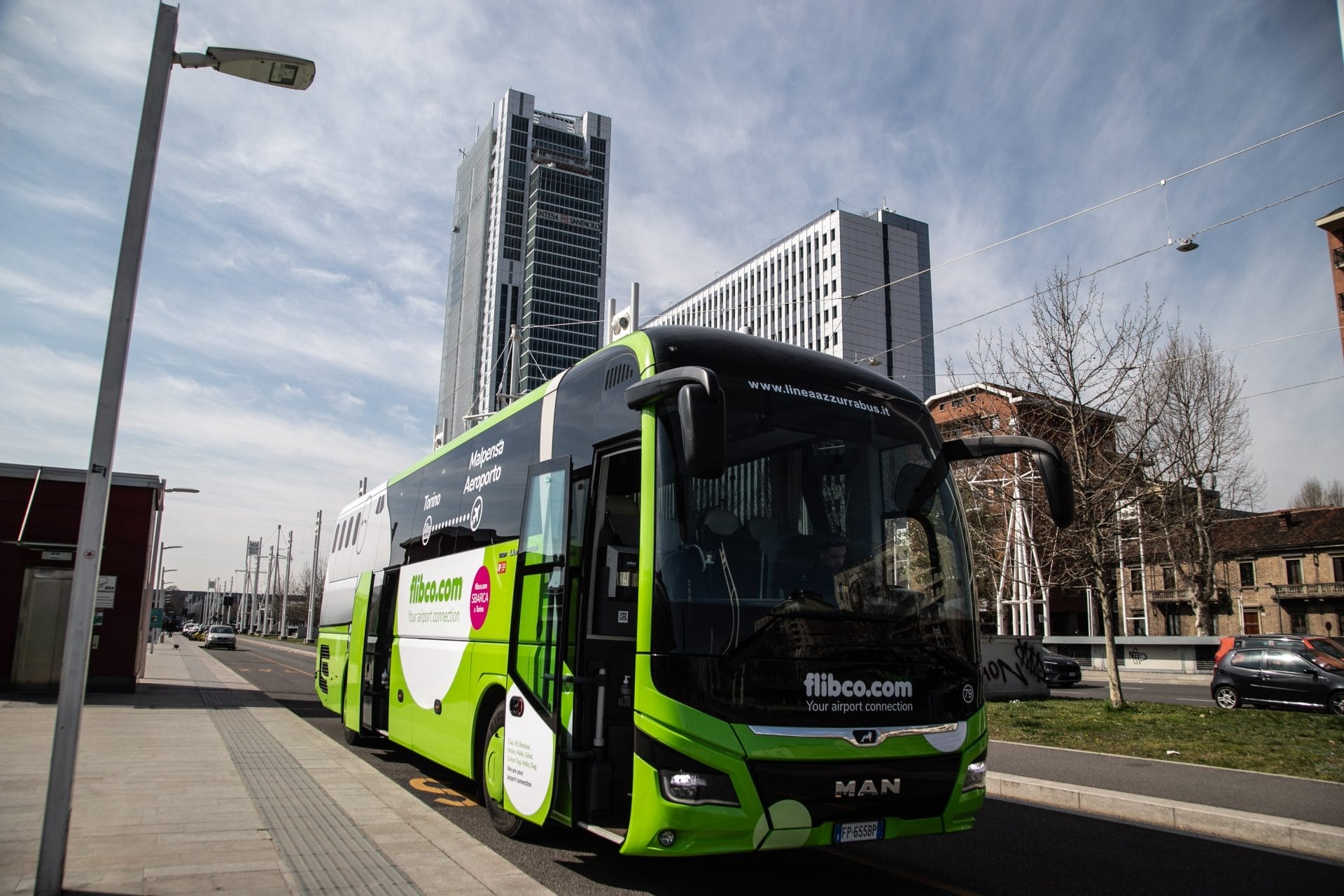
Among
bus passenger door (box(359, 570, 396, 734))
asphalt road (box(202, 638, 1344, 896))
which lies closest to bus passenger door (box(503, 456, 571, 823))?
asphalt road (box(202, 638, 1344, 896))

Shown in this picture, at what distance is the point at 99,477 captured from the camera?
538 cm

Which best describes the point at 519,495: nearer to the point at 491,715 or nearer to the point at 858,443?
the point at 491,715

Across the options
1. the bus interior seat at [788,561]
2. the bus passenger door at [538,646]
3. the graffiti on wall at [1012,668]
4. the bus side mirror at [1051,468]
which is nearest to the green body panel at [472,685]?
the bus passenger door at [538,646]

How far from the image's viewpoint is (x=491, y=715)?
23.8 ft

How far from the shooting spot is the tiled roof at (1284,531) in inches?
2223

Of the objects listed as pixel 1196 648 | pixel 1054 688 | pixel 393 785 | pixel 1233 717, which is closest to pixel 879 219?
pixel 1196 648

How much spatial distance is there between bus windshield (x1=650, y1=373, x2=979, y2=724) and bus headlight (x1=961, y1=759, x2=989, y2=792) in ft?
1.11

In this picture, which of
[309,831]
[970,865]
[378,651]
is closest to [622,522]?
[970,865]

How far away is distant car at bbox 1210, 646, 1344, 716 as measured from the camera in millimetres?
17375

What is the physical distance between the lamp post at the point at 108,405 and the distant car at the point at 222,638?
184 feet

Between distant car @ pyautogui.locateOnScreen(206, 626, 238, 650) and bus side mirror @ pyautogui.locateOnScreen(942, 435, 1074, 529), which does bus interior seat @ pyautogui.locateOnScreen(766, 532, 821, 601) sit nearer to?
bus side mirror @ pyautogui.locateOnScreen(942, 435, 1074, 529)

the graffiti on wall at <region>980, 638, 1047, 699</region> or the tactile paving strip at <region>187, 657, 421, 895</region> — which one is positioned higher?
the graffiti on wall at <region>980, 638, 1047, 699</region>

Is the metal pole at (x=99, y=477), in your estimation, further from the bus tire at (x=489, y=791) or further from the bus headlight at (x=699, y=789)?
the bus headlight at (x=699, y=789)

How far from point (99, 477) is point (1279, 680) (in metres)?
20.6
